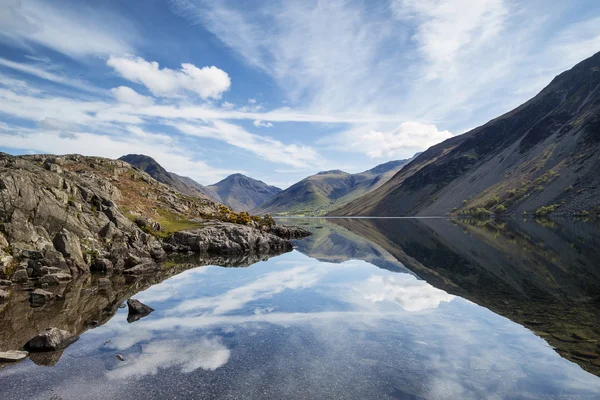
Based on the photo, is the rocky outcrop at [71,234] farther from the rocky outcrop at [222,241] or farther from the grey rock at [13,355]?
the grey rock at [13,355]

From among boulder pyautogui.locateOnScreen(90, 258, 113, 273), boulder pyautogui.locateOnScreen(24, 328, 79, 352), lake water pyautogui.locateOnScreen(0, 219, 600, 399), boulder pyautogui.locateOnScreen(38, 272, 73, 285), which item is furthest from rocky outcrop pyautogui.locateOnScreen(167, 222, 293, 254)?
boulder pyautogui.locateOnScreen(24, 328, 79, 352)

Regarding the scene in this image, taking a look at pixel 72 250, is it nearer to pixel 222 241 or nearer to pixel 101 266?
pixel 101 266

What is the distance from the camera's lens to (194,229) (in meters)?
77.0

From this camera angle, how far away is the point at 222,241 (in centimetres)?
7506

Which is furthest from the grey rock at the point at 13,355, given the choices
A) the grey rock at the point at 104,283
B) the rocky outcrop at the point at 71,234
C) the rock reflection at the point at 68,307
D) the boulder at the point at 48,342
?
the rocky outcrop at the point at 71,234

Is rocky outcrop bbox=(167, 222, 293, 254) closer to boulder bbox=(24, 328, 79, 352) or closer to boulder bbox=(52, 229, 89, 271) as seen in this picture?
boulder bbox=(52, 229, 89, 271)

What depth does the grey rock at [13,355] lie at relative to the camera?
19469 millimetres

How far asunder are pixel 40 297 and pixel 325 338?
1065 inches

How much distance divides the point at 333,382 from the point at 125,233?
49.6m

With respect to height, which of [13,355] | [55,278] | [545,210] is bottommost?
[13,355]

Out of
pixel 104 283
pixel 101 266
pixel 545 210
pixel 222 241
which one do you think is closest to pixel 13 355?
pixel 104 283

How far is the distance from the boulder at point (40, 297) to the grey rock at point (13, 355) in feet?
42.0

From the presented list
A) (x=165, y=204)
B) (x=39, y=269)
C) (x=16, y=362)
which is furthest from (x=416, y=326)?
(x=165, y=204)

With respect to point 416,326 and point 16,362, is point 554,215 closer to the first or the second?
point 416,326
